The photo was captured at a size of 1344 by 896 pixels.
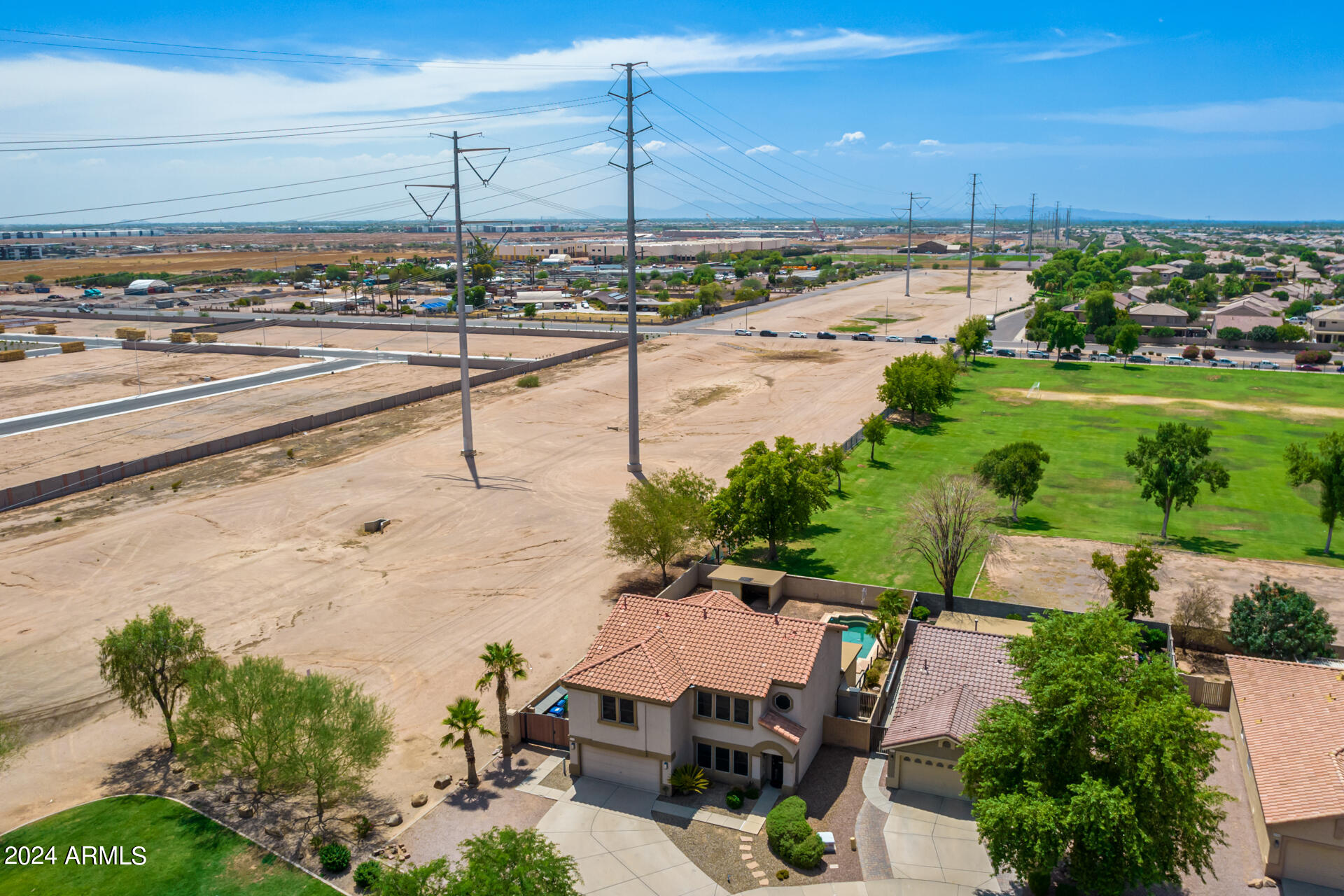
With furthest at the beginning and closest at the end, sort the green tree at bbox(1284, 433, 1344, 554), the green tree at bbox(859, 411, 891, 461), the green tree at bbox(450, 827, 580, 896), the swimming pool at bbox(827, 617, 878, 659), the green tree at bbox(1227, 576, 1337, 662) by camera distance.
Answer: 1. the green tree at bbox(859, 411, 891, 461)
2. the green tree at bbox(1284, 433, 1344, 554)
3. the swimming pool at bbox(827, 617, 878, 659)
4. the green tree at bbox(1227, 576, 1337, 662)
5. the green tree at bbox(450, 827, 580, 896)

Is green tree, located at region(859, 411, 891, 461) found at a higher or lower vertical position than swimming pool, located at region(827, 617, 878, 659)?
higher

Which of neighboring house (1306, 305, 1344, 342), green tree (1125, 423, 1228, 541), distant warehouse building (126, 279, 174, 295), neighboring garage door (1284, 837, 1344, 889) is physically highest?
distant warehouse building (126, 279, 174, 295)

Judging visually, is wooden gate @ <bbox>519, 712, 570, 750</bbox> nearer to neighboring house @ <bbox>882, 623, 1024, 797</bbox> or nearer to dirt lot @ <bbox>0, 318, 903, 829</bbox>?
dirt lot @ <bbox>0, 318, 903, 829</bbox>

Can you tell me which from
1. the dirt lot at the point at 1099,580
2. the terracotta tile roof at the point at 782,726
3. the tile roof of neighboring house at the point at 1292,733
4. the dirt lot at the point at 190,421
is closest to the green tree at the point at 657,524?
the dirt lot at the point at 1099,580

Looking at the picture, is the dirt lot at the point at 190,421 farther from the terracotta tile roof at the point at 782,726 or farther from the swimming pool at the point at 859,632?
the terracotta tile roof at the point at 782,726

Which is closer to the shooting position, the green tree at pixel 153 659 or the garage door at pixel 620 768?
the garage door at pixel 620 768

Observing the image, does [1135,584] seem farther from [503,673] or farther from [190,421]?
[190,421]

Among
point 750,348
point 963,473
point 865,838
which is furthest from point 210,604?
point 750,348

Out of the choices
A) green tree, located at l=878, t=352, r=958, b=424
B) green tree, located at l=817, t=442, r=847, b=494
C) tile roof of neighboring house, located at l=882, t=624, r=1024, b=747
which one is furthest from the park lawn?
green tree, located at l=878, t=352, r=958, b=424
